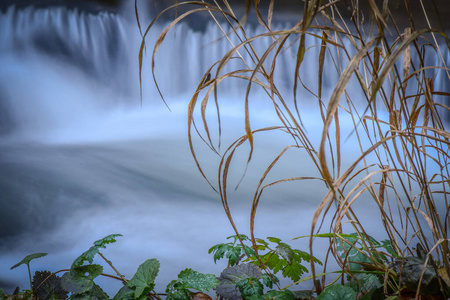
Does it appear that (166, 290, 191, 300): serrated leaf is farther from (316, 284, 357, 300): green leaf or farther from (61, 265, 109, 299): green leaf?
(316, 284, 357, 300): green leaf

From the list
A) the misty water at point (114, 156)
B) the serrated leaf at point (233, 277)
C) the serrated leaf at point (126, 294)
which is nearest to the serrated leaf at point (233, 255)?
the serrated leaf at point (233, 277)

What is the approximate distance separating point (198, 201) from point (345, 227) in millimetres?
735

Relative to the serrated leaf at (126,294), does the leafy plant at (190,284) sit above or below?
above

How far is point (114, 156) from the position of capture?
8.75 feet

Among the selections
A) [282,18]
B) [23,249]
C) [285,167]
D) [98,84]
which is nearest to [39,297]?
[23,249]

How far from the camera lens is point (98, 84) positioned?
9.84 feet

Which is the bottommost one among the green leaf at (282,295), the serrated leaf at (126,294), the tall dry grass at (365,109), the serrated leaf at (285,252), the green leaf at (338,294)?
the serrated leaf at (126,294)

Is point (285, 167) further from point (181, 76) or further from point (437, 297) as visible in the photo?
point (437, 297)

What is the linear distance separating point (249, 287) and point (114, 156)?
2009 mm

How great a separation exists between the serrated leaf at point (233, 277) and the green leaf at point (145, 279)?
0.38 feet

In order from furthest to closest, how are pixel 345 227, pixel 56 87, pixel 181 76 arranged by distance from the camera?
1. pixel 181 76
2. pixel 56 87
3. pixel 345 227

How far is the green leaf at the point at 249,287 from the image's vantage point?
2.54ft

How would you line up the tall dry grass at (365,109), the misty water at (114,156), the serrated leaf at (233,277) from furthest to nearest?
1. the misty water at (114,156)
2. the serrated leaf at (233,277)
3. the tall dry grass at (365,109)

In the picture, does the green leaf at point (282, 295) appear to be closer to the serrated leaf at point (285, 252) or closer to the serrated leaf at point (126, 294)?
the serrated leaf at point (285, 252)
